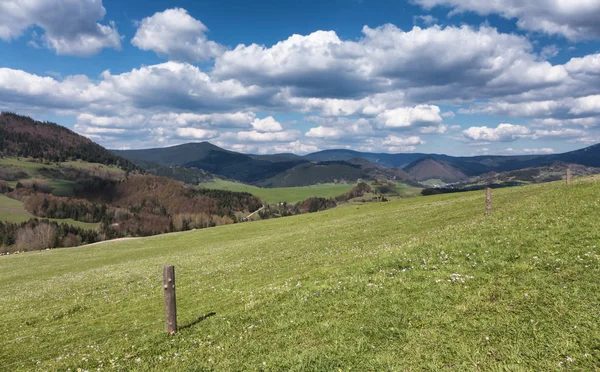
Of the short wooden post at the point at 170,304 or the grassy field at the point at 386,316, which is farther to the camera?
the short wooden post at the point at 170,304

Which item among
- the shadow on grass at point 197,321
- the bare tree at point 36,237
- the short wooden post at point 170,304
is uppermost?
the short wooden post at point 170,304

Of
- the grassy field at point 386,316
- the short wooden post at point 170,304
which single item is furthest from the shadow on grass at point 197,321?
the short wooden post at point 170,304

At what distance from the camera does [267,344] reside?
38.1 feet

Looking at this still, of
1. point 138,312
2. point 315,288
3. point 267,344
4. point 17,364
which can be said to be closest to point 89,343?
point 17,364

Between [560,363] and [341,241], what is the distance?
Answer: 26.6m

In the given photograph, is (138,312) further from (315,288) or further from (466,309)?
(466,309)

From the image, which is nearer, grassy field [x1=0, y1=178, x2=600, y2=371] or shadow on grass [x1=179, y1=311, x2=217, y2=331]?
grassy field [x1=0, y1=178, x2=600, y2=371]

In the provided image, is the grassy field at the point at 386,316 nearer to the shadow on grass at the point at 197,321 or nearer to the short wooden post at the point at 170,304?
the shadow on grass at the point at 197,321

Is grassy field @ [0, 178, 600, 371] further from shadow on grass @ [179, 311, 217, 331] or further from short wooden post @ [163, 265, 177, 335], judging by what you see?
short wooden post @ [163, 265, 177, 335]

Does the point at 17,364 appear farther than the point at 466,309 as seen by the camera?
Yes

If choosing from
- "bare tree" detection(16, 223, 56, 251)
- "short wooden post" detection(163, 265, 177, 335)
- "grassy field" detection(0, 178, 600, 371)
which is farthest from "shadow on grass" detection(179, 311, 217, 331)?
"bare tree" detection(16, 223, 56, 251)

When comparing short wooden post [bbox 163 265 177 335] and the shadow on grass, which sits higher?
short wooden post [bbox 163 265 177 335]

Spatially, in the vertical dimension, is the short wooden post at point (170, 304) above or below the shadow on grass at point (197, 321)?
above

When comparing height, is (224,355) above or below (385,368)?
below
